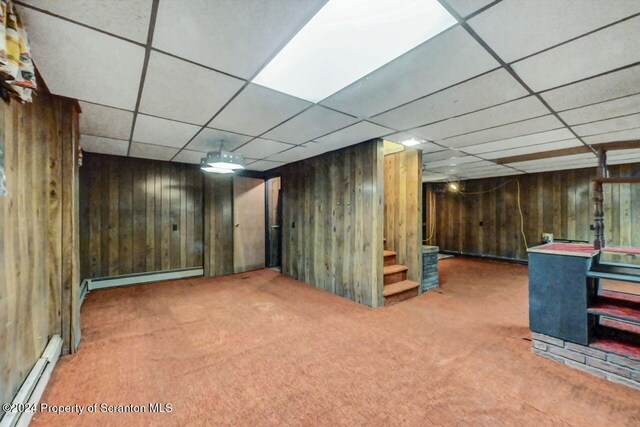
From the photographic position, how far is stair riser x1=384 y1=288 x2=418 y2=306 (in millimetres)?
3574

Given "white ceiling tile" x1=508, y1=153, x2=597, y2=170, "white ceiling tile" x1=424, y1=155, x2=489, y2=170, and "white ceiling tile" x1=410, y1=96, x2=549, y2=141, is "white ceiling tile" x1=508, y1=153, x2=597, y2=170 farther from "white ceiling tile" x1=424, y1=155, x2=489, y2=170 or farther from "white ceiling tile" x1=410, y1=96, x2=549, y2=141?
"white ceiling tile" x1=410, y1=96, x2=549, y2=141

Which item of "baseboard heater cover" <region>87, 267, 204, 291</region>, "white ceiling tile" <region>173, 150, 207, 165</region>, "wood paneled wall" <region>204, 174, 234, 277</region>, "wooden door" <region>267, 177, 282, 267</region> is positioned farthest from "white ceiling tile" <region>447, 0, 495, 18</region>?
"baseboard heater cover" <region>87, 267, 204, 291</region>

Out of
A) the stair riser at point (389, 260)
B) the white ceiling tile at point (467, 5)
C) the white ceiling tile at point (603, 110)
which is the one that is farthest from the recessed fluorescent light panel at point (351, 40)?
the stair riser at point (389, 260)

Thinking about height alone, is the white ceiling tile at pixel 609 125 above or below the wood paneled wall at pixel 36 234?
above

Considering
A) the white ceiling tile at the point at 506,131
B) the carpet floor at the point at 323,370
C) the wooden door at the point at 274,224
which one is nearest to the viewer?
the carpet floor at the point at 323,370

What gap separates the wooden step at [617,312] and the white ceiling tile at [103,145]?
531cm

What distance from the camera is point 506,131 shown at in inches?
123

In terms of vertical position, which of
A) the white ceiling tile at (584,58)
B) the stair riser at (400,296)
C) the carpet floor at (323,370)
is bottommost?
the carpet floor at (323,370)

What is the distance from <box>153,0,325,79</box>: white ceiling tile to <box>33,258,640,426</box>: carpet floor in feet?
7.19

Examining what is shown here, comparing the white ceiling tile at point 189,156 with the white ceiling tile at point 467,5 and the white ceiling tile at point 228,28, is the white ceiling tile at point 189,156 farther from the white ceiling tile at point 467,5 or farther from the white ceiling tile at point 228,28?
the white ceiling tile at point 467,5

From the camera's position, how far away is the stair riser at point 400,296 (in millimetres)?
3574

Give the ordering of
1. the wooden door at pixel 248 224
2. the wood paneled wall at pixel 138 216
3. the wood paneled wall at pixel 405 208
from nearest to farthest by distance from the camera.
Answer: the wood paneled wall at pixel 405 208, the wood paneled wall at pixel 138 216, the wooden door at pixel 248 224

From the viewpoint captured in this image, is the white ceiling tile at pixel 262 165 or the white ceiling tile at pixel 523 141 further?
the white ceiling tile at pixel 262 165

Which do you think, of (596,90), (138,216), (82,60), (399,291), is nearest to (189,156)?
(138,216)
